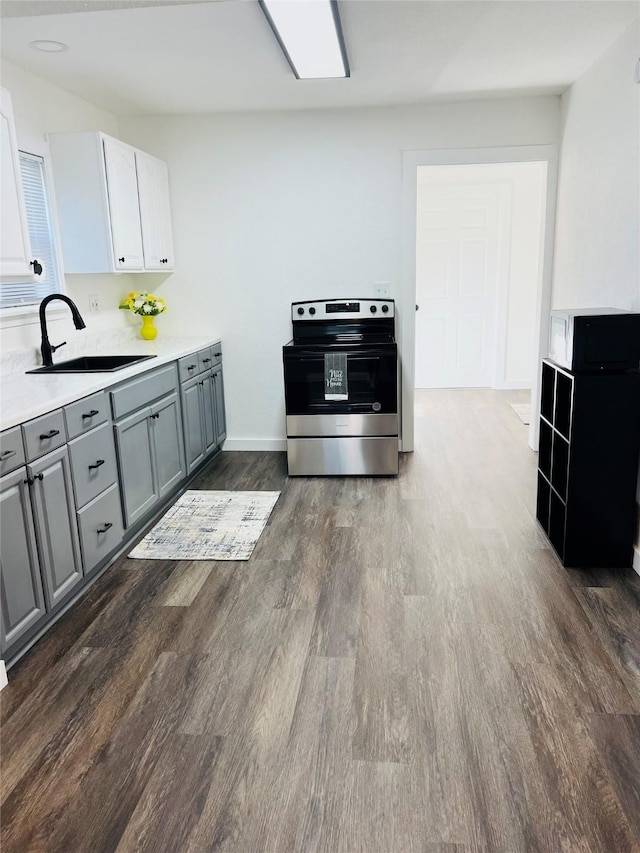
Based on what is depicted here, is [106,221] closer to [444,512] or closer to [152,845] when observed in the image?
[444,512]

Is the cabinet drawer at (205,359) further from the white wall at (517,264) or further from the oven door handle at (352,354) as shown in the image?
the white wall at (517,264)

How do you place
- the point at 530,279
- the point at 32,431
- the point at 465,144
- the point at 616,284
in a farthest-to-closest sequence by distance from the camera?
the point at 530,279 → the point at 465,144 → the point at 616,284 → the point at 32,431

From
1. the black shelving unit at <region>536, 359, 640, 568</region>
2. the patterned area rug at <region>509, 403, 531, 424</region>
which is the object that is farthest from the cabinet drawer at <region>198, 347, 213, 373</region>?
the patterned area rug at <region>509, 403, 531, 424</region>

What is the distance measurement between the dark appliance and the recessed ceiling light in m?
2.68

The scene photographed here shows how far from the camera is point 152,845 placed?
1570 millimetres

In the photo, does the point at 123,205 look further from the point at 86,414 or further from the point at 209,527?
the point at 209,527

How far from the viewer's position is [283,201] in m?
4.62

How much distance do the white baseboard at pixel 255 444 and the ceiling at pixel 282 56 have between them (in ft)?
7.78

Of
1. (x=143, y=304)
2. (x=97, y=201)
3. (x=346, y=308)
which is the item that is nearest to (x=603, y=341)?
(x=346, y=308)

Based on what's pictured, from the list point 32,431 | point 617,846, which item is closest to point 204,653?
point 32,431

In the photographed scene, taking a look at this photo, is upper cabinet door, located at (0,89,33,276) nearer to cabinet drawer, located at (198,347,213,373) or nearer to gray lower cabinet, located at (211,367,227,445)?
cabinet drawer, located at (198,347,213,373)

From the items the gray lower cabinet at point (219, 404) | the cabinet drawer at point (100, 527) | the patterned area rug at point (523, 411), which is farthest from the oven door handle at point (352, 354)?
the patterned area rug at point (523, 411)

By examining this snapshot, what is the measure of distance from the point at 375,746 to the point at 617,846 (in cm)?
65

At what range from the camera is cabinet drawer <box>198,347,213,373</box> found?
434 centimetres
